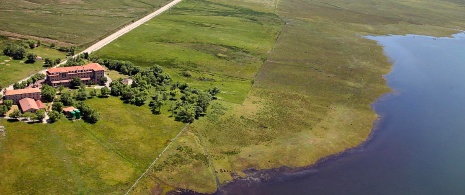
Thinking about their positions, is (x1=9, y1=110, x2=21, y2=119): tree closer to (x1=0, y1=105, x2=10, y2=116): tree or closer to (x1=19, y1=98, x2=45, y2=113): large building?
(x1=19, y1=98, x2=45, y2=113): large building

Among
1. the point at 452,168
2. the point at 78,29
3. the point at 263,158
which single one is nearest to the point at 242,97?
the point at 263,158

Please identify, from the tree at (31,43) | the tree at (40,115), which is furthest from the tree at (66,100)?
the tree at (31,43)

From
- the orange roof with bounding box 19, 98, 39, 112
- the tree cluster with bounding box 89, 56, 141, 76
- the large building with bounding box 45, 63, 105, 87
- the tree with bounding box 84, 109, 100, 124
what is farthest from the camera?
the tree cluster with bounding box 89, 56, 141, 76

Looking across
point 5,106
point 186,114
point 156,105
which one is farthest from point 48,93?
point 186,114

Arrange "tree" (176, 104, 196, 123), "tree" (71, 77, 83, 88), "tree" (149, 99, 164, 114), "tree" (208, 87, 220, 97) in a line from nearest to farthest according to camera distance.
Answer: "tree" (176, 104, 196, 123)
"tree" (149, 99, 164, 114)
"tree" (71, 77, 83, 88)
"tree" (208, 87, 220, 97)

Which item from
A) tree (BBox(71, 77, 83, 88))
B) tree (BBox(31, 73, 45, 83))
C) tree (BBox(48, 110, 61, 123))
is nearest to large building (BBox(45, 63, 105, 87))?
tree (BBox(71, 77, 83, 88))

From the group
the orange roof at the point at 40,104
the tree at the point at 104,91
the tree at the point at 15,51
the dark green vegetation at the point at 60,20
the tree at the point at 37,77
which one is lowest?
the orange roof at the point at 40,104

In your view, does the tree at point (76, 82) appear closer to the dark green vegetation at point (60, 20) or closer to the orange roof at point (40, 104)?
the orange roof at point (40, 104)

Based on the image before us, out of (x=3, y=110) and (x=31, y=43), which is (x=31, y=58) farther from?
(x=3, y=110)
